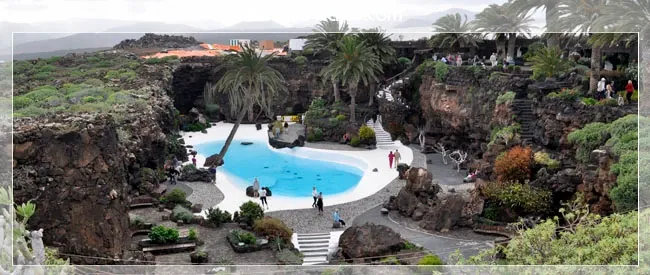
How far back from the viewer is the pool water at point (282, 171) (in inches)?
736

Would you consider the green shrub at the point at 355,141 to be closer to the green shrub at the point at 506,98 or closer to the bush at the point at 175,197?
the green shrub at the point at 506,98

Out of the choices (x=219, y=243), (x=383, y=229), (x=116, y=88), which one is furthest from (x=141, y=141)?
(x=383, y=229)

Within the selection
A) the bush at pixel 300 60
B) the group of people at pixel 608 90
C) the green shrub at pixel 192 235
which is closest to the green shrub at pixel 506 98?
the group of people at pixel 608 90

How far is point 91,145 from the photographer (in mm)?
11164

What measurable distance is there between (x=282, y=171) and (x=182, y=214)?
506 centimetres

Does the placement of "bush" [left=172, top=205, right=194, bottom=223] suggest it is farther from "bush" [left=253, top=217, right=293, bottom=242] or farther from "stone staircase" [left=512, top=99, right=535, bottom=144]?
"stone staircase" [left=512, top=99, right=535, bottom=144]

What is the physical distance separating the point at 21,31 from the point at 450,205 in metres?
10.0

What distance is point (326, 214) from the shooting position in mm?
16859

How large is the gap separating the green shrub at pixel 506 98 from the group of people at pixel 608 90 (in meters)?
3.23

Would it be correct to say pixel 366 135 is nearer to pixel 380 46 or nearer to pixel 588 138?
pixel 380 46

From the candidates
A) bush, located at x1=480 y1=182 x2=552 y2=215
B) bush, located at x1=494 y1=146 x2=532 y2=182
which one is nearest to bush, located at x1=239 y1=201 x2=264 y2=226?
bush, located at x1=480 y1=182 x2=552 y2=215

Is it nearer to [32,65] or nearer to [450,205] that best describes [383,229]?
[450,205]

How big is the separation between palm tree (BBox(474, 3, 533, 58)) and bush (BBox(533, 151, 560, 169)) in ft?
13.5

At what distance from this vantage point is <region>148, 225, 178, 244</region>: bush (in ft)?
44.7
